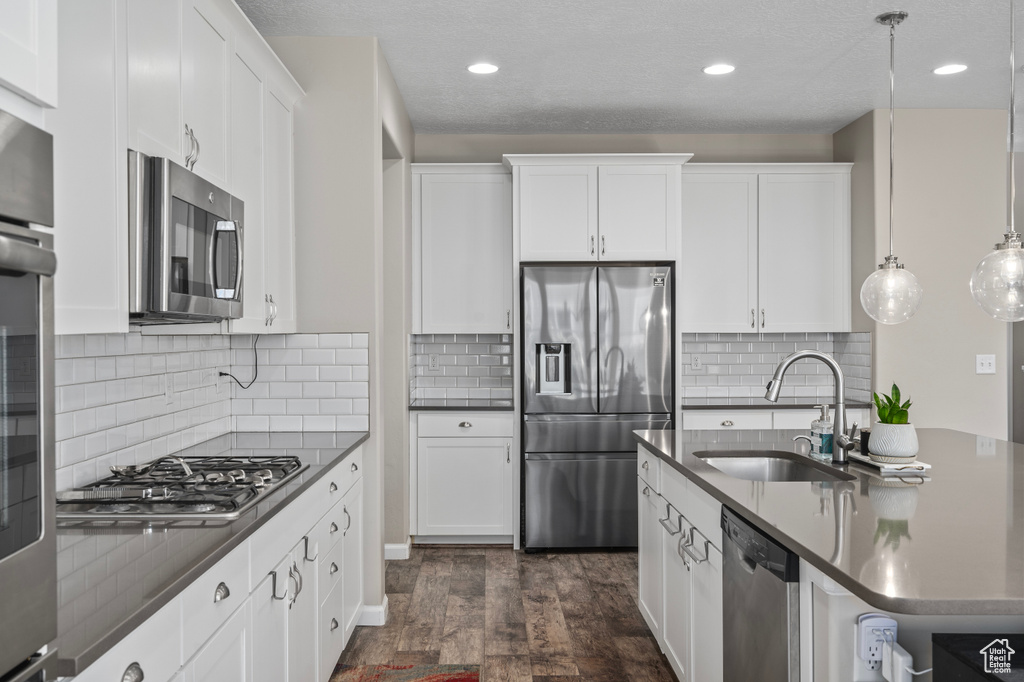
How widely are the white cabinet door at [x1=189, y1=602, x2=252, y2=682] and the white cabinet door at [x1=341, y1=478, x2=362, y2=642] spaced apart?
1.05m

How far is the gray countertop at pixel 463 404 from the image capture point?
4387 millimetres

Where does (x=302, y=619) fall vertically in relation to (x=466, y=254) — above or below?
below

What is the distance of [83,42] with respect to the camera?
1.55m

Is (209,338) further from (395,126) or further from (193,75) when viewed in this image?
(395,126)

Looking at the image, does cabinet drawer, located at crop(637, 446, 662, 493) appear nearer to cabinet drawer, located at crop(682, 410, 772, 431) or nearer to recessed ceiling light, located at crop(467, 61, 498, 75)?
cabinet drawer, located at crop(682, 410, 772, 431)

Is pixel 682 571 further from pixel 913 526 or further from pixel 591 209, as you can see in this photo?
pixel 591 209

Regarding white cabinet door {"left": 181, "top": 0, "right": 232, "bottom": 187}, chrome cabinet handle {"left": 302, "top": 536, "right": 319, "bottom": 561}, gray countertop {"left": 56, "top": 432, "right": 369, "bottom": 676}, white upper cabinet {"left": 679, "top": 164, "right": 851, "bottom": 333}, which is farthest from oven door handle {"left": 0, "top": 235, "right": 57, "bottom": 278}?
white upper cabinet {"left": 679, "top": 164, "right": 851, "bottom": 333}

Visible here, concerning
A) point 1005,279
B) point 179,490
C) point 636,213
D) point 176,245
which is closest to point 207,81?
point 176,245

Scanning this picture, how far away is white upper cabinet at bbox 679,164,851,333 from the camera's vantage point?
4715mm

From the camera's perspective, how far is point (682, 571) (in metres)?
2.50

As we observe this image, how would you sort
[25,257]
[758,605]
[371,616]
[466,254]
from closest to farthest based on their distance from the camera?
[25,257]
[758,605]
[371,616]
[466,254]

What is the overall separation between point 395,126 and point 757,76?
1958 millimetres

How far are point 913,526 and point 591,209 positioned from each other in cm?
306

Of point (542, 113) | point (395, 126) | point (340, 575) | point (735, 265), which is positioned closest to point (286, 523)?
point (340, 575)
